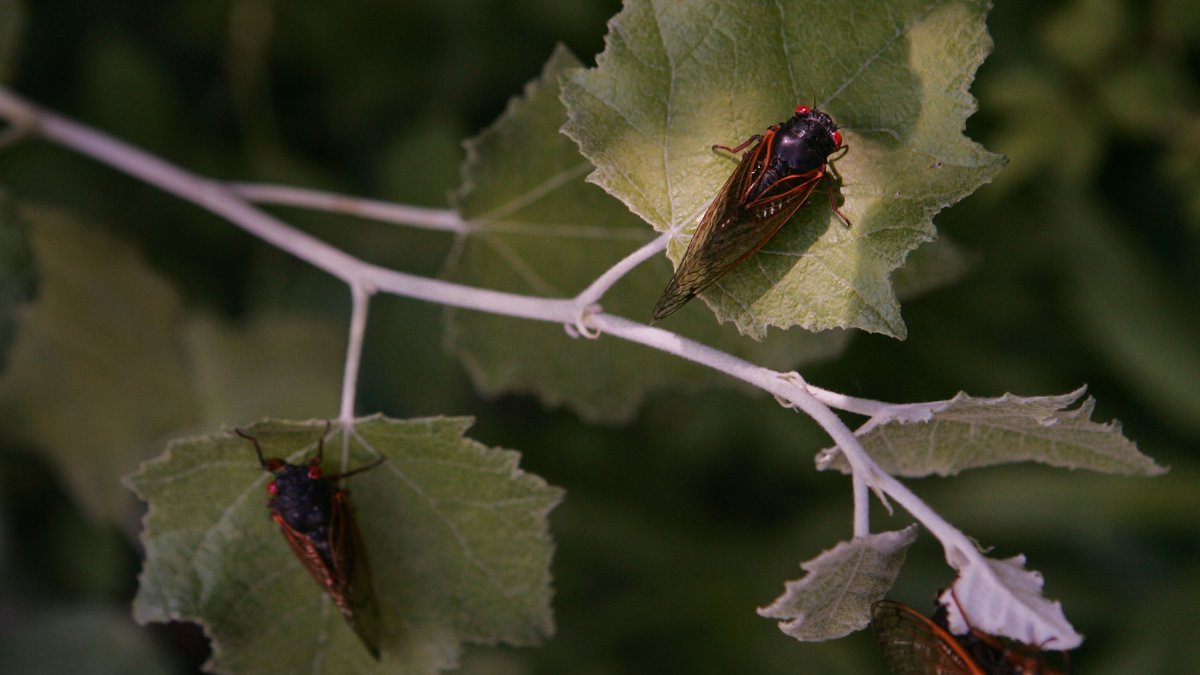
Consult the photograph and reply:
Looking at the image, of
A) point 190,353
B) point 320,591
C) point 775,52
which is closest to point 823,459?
point 775,52

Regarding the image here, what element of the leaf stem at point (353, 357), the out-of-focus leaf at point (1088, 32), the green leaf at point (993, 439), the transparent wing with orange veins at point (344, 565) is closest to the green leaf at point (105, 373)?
the leaf stem at point (353, 357)

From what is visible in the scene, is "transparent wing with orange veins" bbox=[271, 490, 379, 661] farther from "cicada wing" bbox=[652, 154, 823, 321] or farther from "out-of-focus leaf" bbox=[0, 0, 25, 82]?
"out-of-focus leaf" bbox=[0, 0, 25, 82]

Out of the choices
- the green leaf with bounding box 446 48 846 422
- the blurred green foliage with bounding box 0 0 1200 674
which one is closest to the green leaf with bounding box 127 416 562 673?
the green leaf with bounding box 446 48 846 422

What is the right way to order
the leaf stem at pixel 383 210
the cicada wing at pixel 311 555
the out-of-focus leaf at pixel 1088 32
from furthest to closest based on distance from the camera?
the out-of-focus leaf at pixel 1088 32 → the leaf stem at pixel 383 210 → the cicada wing at pixel 311 555

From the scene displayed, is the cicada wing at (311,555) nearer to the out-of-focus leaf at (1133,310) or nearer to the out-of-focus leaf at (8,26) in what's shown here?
the out-of-focus leaf at (8,26)

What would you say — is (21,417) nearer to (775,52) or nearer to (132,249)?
(132,249)

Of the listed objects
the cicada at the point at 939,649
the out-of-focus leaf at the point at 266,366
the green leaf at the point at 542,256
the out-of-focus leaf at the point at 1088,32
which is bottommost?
the cicada at the point at 939,649
